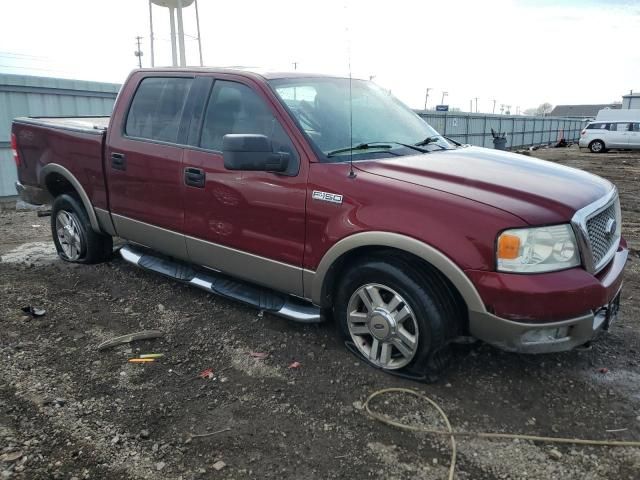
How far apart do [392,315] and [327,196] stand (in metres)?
0.83

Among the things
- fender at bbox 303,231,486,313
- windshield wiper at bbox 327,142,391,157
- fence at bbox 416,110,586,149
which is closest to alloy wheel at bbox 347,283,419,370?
fender at bbox 303,231,486,313

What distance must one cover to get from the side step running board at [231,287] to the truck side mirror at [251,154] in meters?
0.99

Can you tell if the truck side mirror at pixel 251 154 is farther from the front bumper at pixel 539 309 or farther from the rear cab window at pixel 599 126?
the rear cab window at pixel 599 126

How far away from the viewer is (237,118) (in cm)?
380

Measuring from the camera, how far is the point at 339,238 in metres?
3.22

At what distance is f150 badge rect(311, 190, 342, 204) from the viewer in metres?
3.21

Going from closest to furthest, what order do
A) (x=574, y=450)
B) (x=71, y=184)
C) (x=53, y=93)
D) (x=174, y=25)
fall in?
(x=574, y=450) < (x=71, y=184) < (x=53, y=93) < (x=174, y=25)

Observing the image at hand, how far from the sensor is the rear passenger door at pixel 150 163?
4.12 metres

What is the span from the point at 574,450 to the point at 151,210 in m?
3.42

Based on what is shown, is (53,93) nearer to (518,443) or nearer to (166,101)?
(166,101)

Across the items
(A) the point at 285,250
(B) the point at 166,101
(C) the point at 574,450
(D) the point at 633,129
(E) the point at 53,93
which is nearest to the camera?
(C) the point at 574,450

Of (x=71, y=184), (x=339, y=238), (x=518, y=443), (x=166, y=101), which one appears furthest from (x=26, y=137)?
(x=518, y=443)

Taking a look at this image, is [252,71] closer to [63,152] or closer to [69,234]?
[63,152]

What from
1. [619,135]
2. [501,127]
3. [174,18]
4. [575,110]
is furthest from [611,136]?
[575,110]
